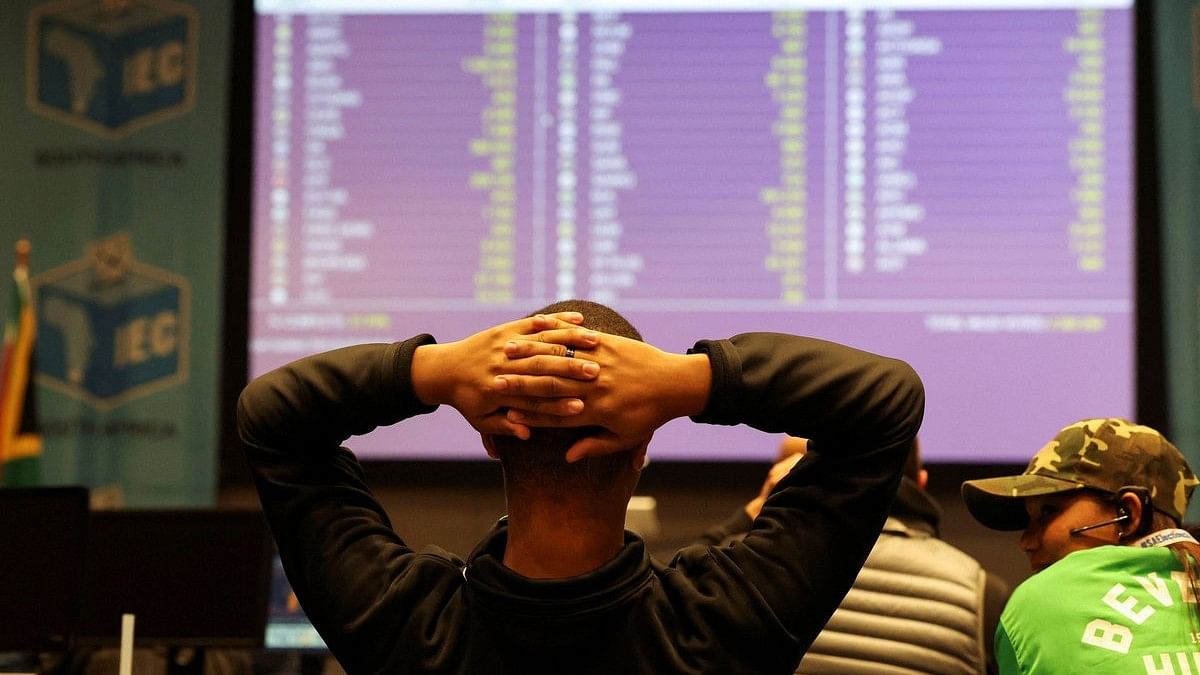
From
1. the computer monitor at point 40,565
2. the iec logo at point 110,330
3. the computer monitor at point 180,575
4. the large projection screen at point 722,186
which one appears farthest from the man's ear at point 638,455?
the iec logo at point 110,330

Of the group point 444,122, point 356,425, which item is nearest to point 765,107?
point 444,122

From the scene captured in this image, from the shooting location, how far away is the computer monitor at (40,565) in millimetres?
2430

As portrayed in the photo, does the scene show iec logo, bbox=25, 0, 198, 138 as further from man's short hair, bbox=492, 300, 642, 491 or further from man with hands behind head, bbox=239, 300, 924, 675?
man's short hair, bbox=492, 300, 642, 491

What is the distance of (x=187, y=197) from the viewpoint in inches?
177

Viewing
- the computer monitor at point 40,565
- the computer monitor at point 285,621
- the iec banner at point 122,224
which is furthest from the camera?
the iec banner at point 122,224

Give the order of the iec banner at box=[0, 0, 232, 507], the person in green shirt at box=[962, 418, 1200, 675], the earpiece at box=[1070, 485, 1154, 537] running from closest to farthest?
the person in green shirt at box=[962, 418, 1200, 675] → the earpiece at box=[1070, 485, 1154, 537] → the iec banner at box=[0, 0, 232, 507]

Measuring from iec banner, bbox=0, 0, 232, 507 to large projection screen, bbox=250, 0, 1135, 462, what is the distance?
273mm

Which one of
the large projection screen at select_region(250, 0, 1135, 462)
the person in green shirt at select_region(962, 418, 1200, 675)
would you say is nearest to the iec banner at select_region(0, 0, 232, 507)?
the large projection screen at select_region(250, 0, 1135, 462)

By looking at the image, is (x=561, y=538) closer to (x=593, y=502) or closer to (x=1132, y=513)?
(x=593, y=502)

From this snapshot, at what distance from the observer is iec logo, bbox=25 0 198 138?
A: 4.53 m

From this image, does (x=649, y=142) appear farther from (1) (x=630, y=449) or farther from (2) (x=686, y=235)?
(1) (x=630, y=449)

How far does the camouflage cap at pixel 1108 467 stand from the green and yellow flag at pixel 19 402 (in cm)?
334

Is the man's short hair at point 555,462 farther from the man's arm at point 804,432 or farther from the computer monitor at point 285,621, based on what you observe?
the computer monitor at point 285,621

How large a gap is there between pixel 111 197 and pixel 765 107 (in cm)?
241
